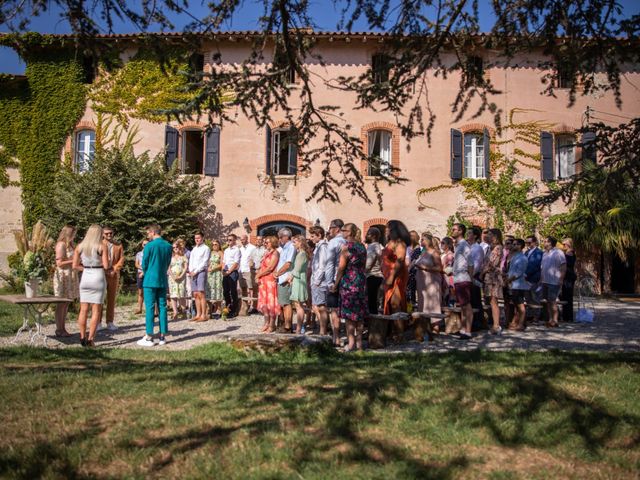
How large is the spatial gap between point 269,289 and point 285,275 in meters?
0.51

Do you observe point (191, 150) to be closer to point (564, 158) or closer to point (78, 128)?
point (78, 128)

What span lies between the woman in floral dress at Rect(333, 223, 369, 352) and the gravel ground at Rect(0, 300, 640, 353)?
1.90 feet

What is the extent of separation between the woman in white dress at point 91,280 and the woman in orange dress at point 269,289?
9.66 ft

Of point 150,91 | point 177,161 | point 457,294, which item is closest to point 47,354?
point 457,294

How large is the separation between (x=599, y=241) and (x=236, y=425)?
55.0 ft

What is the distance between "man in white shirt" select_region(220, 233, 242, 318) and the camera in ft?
41.9

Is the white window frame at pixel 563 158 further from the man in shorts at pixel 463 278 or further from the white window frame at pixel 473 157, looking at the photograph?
the man in shorts at pixel 463 278

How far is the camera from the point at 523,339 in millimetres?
9055

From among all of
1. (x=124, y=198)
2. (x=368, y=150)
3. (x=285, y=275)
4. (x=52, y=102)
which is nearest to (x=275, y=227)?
(x=368, y=150)

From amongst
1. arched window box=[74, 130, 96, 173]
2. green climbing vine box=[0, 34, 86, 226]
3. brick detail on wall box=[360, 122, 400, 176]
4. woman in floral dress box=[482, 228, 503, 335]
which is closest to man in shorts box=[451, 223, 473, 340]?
woman in floral dress box=[482, 228, 503, 335]

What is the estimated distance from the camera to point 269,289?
10188 millimetres

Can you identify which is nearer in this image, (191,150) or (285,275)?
(285,275)

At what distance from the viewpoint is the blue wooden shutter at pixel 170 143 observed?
64.4ft

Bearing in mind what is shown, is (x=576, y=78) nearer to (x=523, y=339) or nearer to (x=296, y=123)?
(x=296, y=123)
